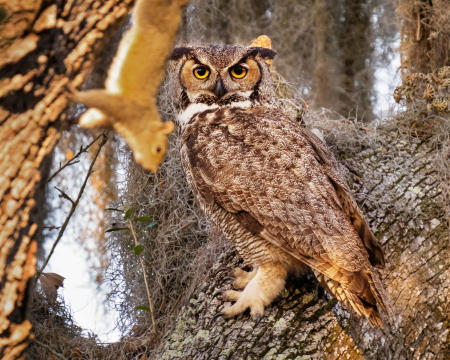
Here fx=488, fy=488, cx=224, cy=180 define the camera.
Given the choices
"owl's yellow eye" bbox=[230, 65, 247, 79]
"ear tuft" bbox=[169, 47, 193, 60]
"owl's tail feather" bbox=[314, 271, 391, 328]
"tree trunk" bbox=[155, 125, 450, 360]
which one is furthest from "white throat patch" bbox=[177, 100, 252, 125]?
"owl's tail feather" bbox=[314, 271, 391, 328]

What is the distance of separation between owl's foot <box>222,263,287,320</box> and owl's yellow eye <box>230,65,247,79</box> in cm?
95

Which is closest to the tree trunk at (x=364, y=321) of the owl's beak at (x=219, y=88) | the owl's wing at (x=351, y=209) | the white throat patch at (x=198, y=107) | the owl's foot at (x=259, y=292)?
the owl's foot at (x=259, y=292)

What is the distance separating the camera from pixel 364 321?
2041 mm

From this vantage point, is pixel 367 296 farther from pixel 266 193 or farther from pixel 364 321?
pixel 266 193

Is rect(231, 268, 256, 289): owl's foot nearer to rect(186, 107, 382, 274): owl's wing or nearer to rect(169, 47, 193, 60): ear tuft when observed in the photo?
rect(186, 107, 382, 274): owl's wing

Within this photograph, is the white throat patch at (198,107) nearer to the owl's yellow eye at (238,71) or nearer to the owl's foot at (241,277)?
the owl's yellow eye at (238,71)

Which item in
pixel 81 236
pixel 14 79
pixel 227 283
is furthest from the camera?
pixel 81 236

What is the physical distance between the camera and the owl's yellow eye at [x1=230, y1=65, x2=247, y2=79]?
8.09ft

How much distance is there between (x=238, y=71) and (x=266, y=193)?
2.42ft

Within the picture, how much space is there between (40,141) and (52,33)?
191 millimetres

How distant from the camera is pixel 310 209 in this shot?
6.67 ft

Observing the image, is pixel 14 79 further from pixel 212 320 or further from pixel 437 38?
pixel 437 38

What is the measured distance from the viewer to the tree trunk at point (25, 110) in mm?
836

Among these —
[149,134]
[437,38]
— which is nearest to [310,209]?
[149,134]
